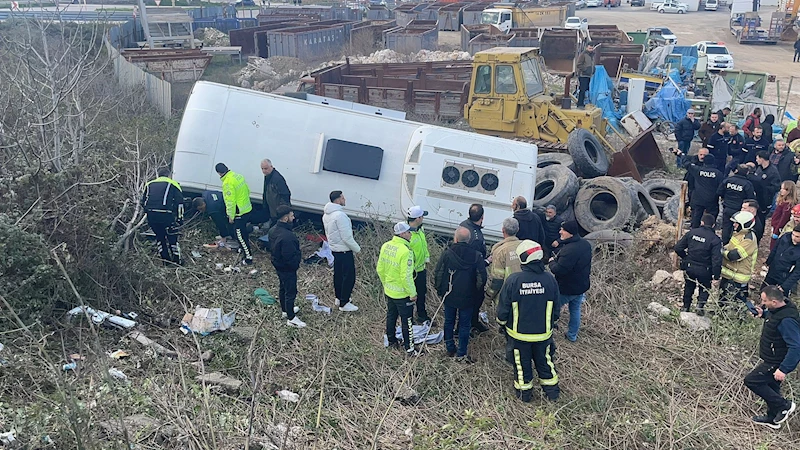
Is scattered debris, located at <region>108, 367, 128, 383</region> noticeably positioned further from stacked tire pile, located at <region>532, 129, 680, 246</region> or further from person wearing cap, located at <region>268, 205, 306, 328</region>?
stacked tire pile, located at <region>532, 129, 680, 246</region>

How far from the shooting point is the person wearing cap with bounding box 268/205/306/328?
21.1 feet

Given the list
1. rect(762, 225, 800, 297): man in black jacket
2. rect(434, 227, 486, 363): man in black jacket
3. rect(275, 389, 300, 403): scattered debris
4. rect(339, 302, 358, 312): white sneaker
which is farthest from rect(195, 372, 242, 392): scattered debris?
rect(762, 225, 800, 297): man in black jacket

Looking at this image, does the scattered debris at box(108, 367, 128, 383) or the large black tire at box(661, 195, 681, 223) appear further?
the large black tire at box(661, 195, 681, 223)

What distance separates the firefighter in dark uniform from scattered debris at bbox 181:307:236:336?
1569 millimetres

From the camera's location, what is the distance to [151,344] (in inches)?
227

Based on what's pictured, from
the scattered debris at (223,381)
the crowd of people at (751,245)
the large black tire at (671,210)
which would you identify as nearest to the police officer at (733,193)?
the crowd of people at (751,245)

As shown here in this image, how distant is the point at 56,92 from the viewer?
24.2ft

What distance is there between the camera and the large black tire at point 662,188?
34.7ft

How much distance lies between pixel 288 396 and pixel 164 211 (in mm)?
3346

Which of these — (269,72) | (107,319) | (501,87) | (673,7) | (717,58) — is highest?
(673,7)

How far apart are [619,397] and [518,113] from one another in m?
7.12

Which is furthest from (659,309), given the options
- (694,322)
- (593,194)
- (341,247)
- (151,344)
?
(151,344)

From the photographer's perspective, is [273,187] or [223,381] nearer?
[223,381]

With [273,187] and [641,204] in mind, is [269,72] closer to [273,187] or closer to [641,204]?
[273,187]
